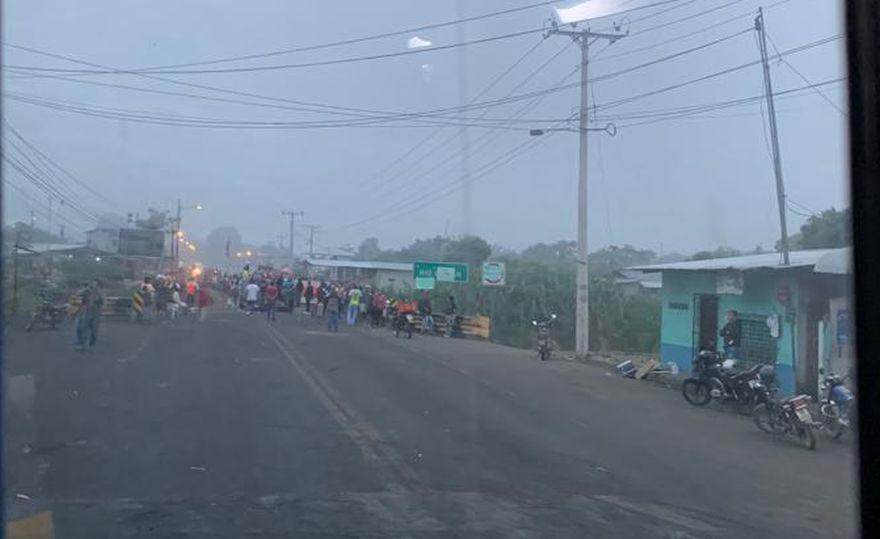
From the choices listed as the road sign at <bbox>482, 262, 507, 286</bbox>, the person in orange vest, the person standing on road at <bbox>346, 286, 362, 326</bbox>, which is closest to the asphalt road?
the road sign at <bbox>482, 262, 507, 286</bbox>

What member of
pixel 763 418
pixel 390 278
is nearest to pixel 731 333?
pixel 763 418

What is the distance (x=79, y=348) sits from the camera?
23.5 meters

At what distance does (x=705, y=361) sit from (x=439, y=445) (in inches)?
358

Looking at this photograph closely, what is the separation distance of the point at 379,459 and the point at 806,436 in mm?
7338

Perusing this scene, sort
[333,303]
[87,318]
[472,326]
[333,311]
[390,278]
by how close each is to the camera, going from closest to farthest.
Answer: [87,318]
[333,303]
[333,311]
[472,326]
[390,278]

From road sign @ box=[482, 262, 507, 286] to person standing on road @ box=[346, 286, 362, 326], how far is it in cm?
589

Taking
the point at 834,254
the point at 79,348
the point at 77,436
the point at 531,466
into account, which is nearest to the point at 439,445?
the point at 531,466

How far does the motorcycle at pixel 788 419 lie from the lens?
14.9 metres

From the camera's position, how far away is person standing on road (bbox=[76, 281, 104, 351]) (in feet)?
75.9

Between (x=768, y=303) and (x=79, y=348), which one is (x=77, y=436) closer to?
(x=79, y=348)

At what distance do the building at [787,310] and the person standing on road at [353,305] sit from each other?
1795 cm

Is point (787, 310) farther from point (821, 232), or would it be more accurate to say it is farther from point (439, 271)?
point (439, 271)

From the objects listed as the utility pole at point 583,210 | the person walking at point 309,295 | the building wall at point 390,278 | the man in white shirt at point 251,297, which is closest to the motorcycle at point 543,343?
the utility pole at point 583,210

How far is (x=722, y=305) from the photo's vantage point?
25109 mm
